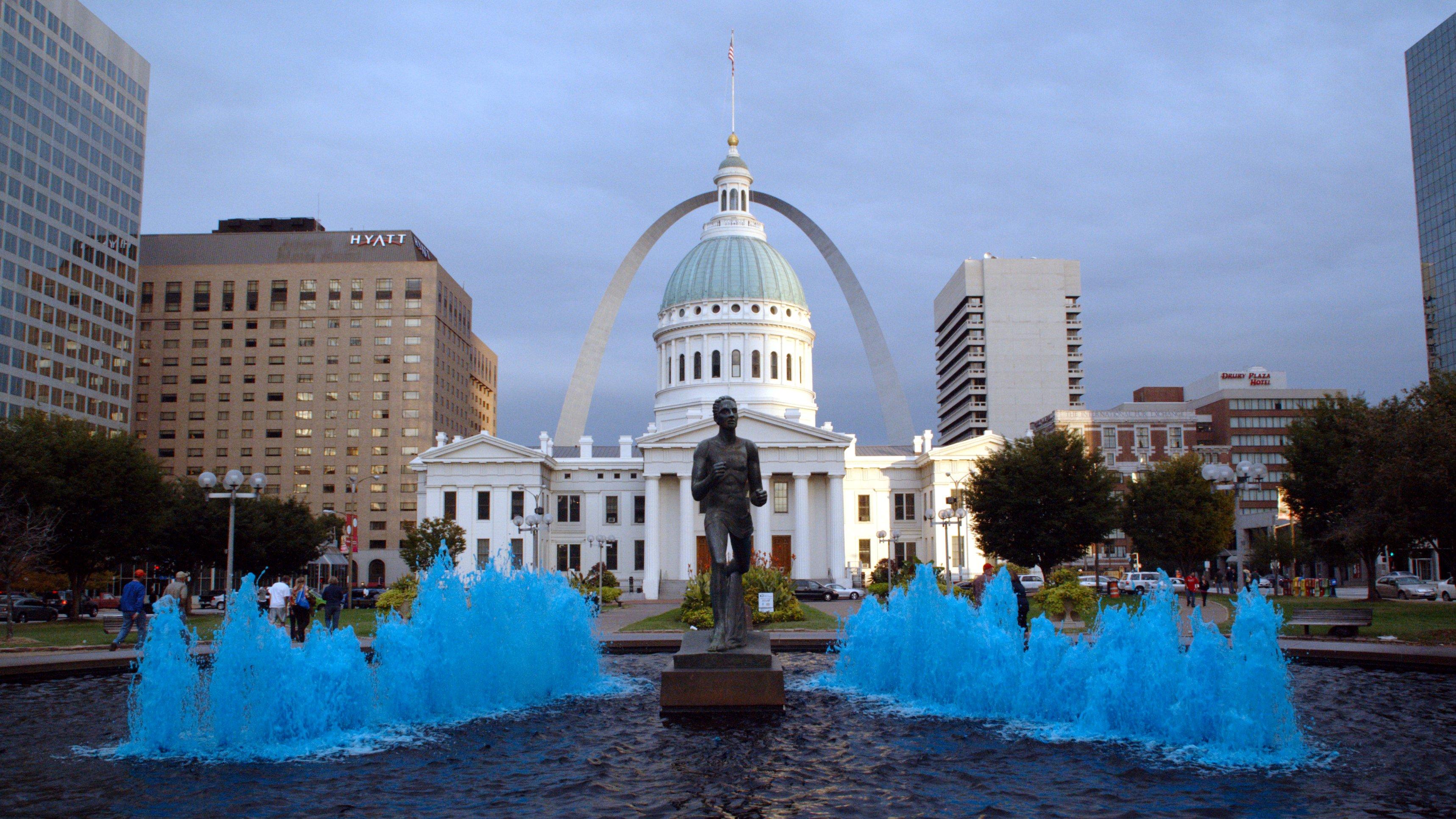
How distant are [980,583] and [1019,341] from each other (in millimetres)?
112082

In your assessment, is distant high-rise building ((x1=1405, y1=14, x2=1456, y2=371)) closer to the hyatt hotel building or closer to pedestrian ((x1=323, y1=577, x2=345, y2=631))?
pedestrian ((x1=323, y1=577, x2=345, y2=631))

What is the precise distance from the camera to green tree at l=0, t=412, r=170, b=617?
46.6 meters

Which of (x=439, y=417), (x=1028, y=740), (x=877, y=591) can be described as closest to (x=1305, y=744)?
(x=1028, y=740)

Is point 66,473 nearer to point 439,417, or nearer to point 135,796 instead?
point 135,796

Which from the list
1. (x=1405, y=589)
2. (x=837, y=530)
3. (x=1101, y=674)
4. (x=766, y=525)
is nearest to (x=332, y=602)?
(x=1101, y=674)

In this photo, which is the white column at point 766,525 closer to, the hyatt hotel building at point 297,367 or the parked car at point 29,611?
the parked car at point 29,611

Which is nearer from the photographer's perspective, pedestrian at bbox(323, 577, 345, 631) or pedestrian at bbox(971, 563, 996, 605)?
pedestrian at bbox(971, 563, 996, 605)

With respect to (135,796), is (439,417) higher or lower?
higher

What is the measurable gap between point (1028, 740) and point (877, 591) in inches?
1838

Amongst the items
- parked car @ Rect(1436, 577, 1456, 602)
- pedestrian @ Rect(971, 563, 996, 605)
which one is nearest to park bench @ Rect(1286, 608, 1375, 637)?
pedestrian @ Rect(971, 563, 996, 605)

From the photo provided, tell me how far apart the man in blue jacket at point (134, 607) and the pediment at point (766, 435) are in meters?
52.1

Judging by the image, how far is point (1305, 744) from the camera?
13.9 metres

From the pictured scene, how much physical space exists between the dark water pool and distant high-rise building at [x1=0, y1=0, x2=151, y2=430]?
256 feet

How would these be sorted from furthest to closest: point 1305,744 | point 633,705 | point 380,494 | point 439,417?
1. point 439,417
2. point 380,494
3. point 633,705
4. point 1305,744
